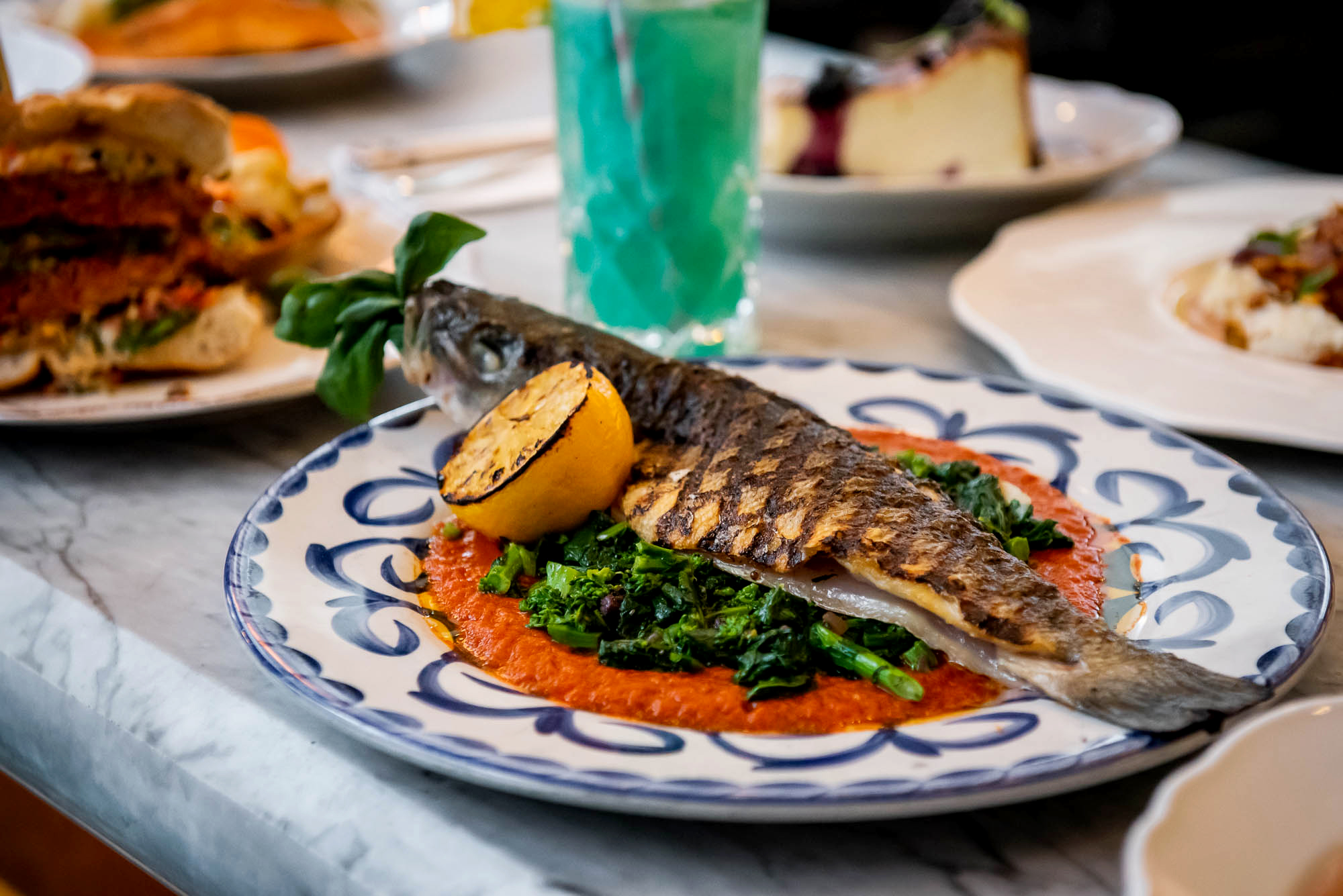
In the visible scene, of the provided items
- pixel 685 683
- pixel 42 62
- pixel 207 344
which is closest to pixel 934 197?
pixel 207 344

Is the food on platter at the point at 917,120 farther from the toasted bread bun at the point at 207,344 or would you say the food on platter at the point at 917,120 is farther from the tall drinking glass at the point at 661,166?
the toasted bread bun at the point at 207,344

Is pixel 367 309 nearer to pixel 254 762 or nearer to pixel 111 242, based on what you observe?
pixel 111 242

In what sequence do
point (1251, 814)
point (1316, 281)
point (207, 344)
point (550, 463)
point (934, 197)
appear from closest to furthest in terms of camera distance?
point (1251, 814) → point (550, 463) → point (207, 344) → point (1316, 281) → point (934, 197)

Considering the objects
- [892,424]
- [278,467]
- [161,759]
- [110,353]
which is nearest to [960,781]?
[161,759]

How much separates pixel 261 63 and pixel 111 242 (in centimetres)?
203

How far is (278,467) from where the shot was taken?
81.8 inches

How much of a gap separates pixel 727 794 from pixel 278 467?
125 centimetres

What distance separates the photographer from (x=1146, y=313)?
7.97 ft

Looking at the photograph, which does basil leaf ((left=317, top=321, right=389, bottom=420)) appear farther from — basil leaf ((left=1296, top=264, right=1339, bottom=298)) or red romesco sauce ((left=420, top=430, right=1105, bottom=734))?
basil leaf ((left=1296, top=264, right=1339, bottom=298))

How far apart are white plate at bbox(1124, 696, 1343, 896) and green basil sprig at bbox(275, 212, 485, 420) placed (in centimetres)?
128

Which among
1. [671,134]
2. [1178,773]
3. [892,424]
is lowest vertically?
[892,424]

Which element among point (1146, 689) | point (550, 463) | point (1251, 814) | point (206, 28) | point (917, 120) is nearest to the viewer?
point (1251, 814)

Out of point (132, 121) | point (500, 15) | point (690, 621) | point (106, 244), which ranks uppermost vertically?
point (500, 15)

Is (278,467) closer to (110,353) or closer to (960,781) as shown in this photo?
(110,353)
